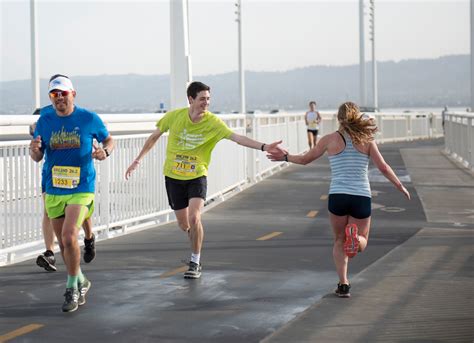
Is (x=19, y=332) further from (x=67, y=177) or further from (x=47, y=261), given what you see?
(x=47, y=261)

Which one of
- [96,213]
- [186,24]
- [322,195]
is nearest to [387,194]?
[322,195]

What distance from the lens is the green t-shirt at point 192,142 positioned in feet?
34.1

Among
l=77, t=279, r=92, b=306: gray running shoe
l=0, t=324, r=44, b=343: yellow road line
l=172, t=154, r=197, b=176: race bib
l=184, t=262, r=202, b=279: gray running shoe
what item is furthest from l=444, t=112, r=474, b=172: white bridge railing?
l=0, t=324, r=44, b=343: yellow road line

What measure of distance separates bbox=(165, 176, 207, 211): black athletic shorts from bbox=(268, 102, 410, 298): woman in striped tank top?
1.65 metres

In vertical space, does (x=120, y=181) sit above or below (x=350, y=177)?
below

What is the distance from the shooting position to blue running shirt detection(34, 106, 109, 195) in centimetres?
880

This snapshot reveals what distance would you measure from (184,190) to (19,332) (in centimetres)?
311

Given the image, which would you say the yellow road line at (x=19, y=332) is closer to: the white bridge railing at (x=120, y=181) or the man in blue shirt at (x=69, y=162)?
the man in blue shirt at (x=69, y=162)

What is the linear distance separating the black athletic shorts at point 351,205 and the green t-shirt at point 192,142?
1.69 m

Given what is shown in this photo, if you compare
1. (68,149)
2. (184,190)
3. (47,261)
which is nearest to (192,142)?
(184,190)

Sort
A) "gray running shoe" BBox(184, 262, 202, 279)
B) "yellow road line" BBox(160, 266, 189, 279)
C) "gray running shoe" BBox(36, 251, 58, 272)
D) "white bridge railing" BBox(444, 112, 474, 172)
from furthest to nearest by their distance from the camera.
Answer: "white bridge railing" BBox(444, 112, 474, 172), "gray running shoe" BBox(36, 251, 58, 272), "yellow road line" BBox(160, 266, 189, 279), "gray running shoe" BBox(184, 262, 202, 279)

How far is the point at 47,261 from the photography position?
10805 mm

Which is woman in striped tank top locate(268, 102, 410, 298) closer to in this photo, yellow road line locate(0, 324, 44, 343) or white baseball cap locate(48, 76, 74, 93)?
white baseball cap locate(48, 76, 74, 93)

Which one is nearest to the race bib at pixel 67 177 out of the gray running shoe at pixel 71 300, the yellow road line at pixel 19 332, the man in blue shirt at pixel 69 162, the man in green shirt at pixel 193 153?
the man in blue shirt at pixel 69 162
